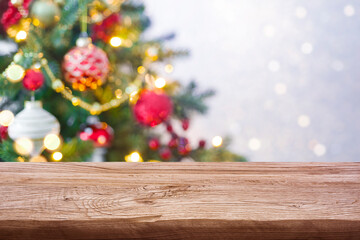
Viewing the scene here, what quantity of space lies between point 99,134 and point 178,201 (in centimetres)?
76

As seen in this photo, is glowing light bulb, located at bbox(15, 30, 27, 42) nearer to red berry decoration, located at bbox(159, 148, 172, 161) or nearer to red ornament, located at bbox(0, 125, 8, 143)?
red ornament, located at bbox(0, 125, 8, 143)

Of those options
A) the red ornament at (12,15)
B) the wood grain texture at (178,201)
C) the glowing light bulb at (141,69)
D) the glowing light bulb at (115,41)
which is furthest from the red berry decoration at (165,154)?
the wood grain texture at (178,201)

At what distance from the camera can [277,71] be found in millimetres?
1876

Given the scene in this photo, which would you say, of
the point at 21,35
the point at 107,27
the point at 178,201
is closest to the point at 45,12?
the point at 21,35

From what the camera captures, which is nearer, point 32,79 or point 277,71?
point 32,79

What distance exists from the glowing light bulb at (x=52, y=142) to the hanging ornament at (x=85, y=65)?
15cm

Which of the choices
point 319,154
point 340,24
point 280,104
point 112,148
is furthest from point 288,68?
point 112,148

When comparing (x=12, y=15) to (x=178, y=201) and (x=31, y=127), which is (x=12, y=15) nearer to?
(x=31, y=127)

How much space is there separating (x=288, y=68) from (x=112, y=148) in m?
1.15

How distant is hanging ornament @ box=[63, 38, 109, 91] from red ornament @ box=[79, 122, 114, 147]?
17 centimetres

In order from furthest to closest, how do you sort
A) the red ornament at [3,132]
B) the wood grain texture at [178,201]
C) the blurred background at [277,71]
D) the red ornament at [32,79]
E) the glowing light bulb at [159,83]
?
the blurred background at [277,71], the glowing light bulb at [159,83], the red ornament at [3,132], the red ornament at [32,79], the wood grain texture at [178,201]

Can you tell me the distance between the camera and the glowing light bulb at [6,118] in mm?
996

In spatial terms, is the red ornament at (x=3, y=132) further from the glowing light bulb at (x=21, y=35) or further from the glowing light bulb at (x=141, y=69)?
the glowing light bulb at (x=141, y=69)

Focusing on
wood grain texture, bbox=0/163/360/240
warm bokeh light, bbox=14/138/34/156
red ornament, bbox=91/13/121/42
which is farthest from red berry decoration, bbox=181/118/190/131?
wood grain texture, bbox=0/163/360/240
